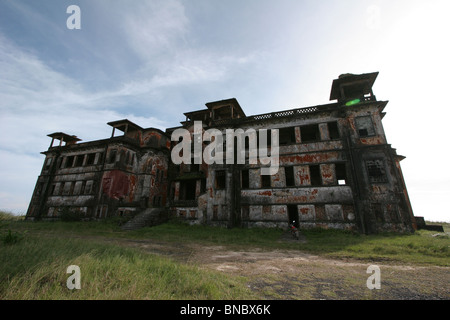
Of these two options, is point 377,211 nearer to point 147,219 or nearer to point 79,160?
point 147,219

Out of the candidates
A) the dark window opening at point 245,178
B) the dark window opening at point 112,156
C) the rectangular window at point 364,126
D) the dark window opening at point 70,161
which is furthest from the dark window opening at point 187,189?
the dark window opening at point 70,161

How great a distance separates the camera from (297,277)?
5.11m

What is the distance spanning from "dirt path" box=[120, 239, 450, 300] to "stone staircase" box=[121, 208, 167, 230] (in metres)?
12.9

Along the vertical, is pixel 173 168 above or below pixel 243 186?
above

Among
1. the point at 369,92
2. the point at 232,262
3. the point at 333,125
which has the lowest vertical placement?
the point at 232,262

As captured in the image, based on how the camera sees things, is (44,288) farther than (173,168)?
No

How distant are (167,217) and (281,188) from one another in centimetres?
1203

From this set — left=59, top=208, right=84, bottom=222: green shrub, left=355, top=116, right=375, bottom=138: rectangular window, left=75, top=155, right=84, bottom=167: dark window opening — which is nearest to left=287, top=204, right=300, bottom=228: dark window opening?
left=355, top=116, right=375, bottom=138: rectangular window

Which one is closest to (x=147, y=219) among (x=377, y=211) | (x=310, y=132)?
(x=310, y=132)

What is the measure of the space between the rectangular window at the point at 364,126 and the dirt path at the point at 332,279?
1185 centimetres

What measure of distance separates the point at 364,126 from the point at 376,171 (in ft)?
12.6
